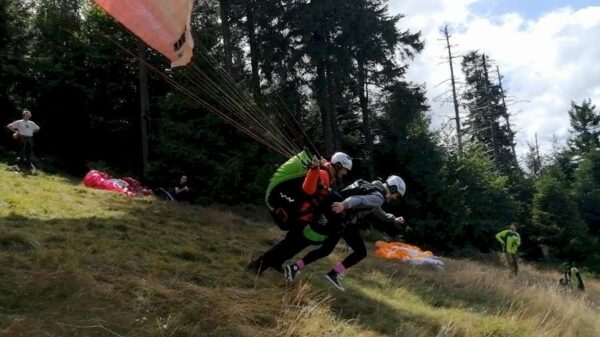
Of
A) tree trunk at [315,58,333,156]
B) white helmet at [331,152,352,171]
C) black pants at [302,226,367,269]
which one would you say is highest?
tree trunk at [315,58,333,156]

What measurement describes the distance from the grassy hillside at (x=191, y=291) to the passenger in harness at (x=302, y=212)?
352mm

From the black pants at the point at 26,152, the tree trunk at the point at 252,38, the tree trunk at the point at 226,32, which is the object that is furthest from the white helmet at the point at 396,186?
the tree trunk at the point at 252,38

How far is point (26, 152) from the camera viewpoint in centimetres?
1471

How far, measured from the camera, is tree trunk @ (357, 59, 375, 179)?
24.9 m

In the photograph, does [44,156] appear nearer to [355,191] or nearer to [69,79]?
[69,79]

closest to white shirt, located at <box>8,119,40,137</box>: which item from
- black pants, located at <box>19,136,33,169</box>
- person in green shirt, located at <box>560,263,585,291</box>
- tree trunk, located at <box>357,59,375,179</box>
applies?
black pants, located at <box>19,136,33,169</box>

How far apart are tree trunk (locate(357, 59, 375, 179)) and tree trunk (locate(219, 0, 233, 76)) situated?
6.15m

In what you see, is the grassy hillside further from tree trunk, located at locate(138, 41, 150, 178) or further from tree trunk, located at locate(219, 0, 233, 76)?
tree trunk, located at locate(219, 0, 233, 76)

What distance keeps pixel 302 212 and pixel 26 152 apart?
11043 millimetres

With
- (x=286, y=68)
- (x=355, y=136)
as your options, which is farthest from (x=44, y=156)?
(x=355, y=136)

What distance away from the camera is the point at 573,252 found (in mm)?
31953

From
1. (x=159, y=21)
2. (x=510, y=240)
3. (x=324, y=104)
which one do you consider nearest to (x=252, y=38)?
(x=324, y=104)

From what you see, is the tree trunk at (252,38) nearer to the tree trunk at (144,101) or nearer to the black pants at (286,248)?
the tree trunk at (144,101)

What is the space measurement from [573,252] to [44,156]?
93.1ft
